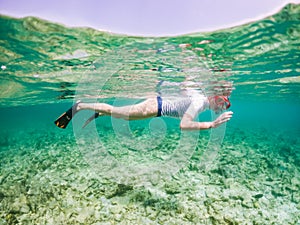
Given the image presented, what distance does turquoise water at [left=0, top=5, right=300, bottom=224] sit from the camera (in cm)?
717

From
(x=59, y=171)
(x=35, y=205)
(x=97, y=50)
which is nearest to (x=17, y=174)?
(x=59, y=171)

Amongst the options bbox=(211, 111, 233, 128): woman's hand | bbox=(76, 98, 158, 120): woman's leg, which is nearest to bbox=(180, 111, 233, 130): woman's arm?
bbox=(211, 111, 233, 128): woman's hand

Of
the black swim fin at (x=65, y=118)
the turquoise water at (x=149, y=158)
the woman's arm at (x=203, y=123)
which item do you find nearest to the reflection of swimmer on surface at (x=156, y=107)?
the black swim fin at (x=65, y=118)

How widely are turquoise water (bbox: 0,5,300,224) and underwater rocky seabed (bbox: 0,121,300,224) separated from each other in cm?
4

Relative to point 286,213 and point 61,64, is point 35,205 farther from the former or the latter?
point 286,213

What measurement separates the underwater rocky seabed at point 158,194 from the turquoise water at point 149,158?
0.14 feet

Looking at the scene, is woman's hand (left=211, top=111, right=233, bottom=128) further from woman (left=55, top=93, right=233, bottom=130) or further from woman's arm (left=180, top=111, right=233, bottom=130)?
woman (left=55, top=93, right=233, bottom=130)

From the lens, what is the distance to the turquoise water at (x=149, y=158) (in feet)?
23.5

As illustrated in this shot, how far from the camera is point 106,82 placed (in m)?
16.9

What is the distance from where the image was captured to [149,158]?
40.2ft

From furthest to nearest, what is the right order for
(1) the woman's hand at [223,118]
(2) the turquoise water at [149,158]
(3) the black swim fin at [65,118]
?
(3) the black swim fin at [65,118] → (2) the turquoise water at [149,158] → (1) the woman's hand at [223,118]

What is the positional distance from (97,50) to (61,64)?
3.42 meters

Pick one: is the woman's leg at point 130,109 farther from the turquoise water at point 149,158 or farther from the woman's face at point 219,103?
the turquoise water at point 149,158

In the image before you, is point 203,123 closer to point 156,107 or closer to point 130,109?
point 156,107
